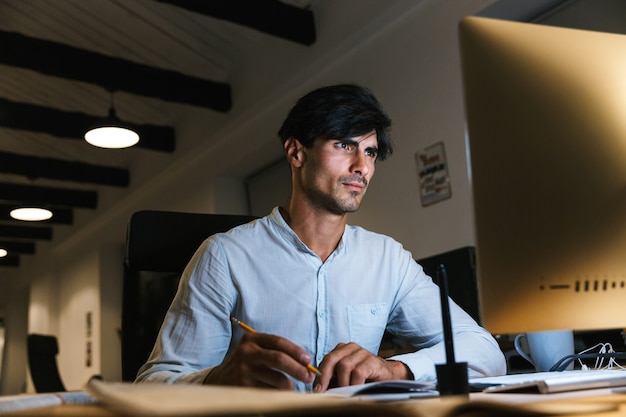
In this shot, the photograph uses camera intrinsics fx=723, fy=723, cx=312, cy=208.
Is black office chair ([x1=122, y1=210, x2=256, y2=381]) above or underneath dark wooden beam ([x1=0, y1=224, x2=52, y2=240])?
underneath

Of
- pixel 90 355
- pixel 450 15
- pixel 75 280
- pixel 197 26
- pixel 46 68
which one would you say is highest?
pixel 197 26

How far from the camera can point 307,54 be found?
466cm

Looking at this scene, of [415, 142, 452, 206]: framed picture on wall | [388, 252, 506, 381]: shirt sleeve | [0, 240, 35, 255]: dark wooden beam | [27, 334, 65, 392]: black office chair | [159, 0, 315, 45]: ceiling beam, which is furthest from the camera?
[0, 240, 35, 255]: dark wooden beam

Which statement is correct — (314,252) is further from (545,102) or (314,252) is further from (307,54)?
(307,54)

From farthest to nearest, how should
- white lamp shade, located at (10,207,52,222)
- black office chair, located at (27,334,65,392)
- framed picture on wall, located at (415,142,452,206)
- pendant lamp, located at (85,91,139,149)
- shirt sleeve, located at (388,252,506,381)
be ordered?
white lamp shade, located at (10,207,52,222) < black office chair, located at (27,334,65,392) < pendant lamp, located at (85,91,139,149) < framed picture on wall, located at (415,142,452,206) < shirt sleeve, located at (388,252,506,381)

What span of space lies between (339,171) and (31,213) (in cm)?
548

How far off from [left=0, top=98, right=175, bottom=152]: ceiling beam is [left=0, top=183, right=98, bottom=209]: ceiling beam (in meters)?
1.92

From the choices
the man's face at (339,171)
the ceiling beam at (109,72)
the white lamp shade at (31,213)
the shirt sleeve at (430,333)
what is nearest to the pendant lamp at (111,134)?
the ceiling beam at (109,72)

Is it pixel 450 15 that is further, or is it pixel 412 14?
pixel 412 14

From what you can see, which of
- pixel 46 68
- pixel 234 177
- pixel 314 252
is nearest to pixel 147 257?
pixel 314 252

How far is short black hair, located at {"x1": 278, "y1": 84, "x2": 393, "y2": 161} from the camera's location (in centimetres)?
172

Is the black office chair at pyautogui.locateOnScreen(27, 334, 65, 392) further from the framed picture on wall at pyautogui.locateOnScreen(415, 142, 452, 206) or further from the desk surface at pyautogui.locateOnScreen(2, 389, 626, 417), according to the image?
the desk surface at pyautogui.locateOnScreen(2, 389, 626, 417)

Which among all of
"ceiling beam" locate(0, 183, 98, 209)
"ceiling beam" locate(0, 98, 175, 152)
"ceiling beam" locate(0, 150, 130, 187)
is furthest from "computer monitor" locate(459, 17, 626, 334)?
"ceiling beam" locate(0, 183, 98, 209)

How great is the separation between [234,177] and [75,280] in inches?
143
